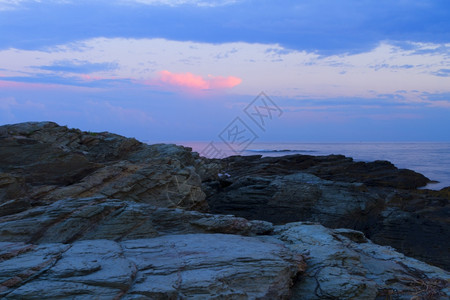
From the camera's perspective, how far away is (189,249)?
634 cm

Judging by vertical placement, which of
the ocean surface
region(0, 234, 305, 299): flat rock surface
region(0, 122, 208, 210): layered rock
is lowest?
the ocean surface

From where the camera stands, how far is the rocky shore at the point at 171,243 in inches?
198

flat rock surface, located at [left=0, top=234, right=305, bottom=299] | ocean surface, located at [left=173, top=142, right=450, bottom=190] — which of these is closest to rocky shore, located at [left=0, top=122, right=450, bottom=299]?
flat rock surface, located at [left=0, top=234, right=305, bottom=299]

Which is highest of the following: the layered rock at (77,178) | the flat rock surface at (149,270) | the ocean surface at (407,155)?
the layered rock at (77,178)

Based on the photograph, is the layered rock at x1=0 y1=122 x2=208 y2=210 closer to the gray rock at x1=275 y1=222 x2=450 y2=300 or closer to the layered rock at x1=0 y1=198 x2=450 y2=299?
the layered rock at x1=0 y1=198 x2=450 y2=299

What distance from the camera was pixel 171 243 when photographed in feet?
22.0

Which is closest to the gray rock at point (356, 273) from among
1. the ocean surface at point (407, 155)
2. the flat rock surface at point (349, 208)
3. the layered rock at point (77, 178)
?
the layered rock at point (77, 178)

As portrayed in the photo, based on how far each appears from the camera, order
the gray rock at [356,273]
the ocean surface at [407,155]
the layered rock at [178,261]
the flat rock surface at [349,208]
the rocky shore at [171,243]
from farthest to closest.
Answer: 1. the ocean surface at [407,155]
2. the flat rock surface at [349,208]
3. the gray rock at [356,273]
4. the rocky shore at [171,243]
5. the layered rock at [178,261]

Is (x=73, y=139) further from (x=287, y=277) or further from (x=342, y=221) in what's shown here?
(x=287, y=277)

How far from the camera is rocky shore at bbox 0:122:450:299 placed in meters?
5.02

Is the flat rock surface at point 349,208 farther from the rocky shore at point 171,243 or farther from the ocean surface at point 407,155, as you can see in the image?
the ocean surface at point 407,155

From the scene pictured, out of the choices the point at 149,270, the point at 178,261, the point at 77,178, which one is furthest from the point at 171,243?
the point at 77,178

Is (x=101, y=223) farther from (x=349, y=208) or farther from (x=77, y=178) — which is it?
(x=349, y=208)

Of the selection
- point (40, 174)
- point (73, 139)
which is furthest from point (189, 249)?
point (73, 139)
